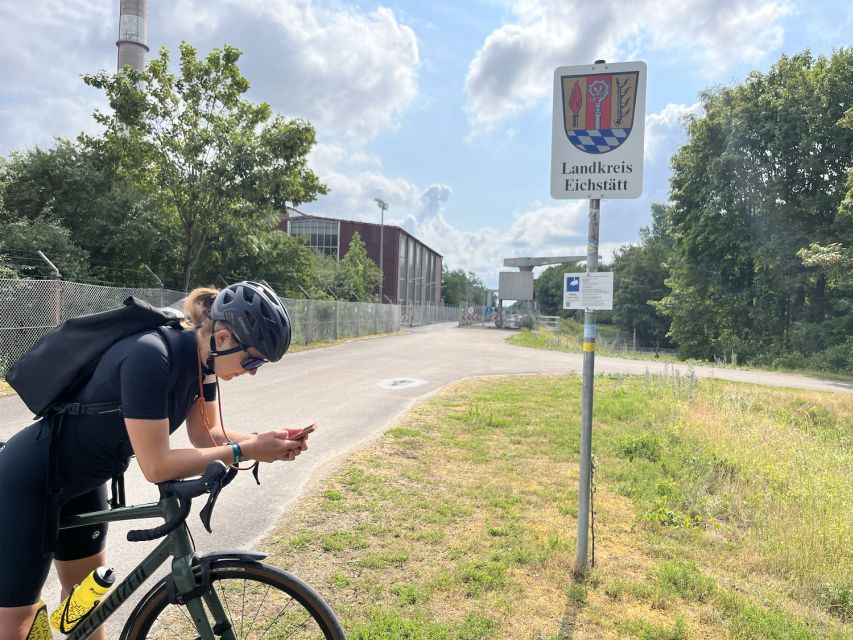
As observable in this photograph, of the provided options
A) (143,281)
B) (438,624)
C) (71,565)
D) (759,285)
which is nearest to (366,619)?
(438,624)

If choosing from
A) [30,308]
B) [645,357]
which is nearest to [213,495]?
[30,308]

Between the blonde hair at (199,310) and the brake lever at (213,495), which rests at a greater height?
the blonde hair at (199,310)

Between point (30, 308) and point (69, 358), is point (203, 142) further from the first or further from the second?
point (69, 358)

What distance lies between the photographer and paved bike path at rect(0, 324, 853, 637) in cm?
424

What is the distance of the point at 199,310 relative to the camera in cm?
206

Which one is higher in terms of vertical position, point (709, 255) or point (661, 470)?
point (709, 255)

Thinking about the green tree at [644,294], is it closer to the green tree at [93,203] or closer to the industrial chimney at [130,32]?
the industrial chimney at [130,32]

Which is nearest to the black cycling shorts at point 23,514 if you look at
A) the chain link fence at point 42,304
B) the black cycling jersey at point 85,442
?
Result: the black cycling jersey at point 85,442

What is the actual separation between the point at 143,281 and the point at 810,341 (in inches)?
1278

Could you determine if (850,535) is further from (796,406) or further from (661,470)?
(796,406)

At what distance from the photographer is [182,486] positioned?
70.0 inches

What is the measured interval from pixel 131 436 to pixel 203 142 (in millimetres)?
18005

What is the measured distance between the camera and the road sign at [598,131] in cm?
347

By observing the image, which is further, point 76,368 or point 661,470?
point 661,470
